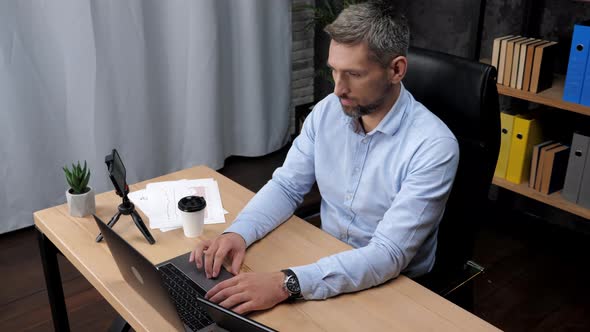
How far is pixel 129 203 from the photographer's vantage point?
1.66 meters

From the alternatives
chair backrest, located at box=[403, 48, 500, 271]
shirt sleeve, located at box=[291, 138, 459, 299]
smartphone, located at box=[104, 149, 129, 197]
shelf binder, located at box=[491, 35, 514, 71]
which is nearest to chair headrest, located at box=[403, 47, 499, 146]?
chair backrest, located at box=[403, 48, 500, 271]

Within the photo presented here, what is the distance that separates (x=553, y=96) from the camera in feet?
8.60

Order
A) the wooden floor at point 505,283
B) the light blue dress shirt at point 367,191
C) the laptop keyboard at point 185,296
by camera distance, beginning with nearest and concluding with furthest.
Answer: the laptop keyboard at point 185,296
the light blue dress shirt at point 367,191
the wooden floor at point 505,283

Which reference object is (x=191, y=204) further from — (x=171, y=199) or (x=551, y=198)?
(x=551, y=198)

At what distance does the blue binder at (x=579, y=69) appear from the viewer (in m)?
2.45

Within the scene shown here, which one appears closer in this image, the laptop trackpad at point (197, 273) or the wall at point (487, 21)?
the laptop trackpad at point (197, 273)

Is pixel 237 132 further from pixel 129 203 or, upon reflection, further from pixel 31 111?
pixel 129 203

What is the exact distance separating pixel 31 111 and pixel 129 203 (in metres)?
1.51

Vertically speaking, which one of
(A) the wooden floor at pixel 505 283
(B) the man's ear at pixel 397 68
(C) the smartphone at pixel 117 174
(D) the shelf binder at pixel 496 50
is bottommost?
(A) the wooden floor at pixel 505 283

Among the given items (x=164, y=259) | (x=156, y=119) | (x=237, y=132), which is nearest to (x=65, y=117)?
(x=156, y=119)

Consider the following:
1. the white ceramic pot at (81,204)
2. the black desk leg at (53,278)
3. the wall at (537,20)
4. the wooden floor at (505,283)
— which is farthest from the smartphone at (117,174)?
the wall at (537,20)

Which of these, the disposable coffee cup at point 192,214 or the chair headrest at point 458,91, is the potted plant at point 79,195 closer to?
the disposable coffee cup at point 192,214

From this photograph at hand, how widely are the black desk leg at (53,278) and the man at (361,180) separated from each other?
489mm

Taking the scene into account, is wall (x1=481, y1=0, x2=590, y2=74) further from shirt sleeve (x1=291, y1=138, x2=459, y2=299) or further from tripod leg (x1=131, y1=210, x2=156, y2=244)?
tripod leg (x1=131, y1=210, x2=156, y2=244)
